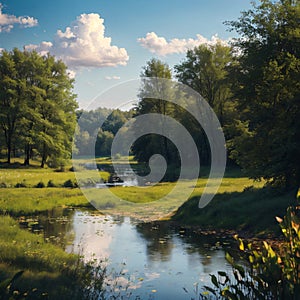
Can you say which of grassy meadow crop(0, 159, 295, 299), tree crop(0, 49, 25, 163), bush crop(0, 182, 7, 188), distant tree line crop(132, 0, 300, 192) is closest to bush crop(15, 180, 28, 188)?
grassy meadow crop(0, 159, 295, 299)

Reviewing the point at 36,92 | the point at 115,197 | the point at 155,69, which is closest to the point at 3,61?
the point at 36,92

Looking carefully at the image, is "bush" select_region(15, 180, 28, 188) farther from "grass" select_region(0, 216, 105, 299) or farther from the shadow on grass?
"grass" select_region(0, 216, 105, 299)

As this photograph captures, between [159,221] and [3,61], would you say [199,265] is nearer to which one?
[159,221]

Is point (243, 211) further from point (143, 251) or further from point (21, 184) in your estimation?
point (21, 184)

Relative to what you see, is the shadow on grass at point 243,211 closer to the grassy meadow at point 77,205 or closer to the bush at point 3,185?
the grassy meadow at point 77,205

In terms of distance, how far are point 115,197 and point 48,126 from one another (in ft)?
103

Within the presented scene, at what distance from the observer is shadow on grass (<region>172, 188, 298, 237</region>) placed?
64.4ft

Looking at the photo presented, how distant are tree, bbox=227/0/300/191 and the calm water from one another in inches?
235

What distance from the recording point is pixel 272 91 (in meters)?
21.8

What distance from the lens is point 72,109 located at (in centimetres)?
6706

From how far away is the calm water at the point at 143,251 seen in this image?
1198 cm

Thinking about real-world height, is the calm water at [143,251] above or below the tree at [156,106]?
below

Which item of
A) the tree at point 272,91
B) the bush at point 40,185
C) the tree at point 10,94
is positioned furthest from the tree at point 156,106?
the tree at point 272,91

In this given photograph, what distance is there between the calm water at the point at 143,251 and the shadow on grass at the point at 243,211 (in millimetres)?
2161
